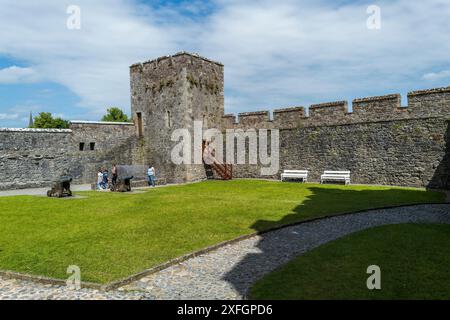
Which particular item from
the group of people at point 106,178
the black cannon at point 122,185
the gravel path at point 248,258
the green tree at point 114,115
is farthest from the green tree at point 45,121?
the gravel path at point 248,258

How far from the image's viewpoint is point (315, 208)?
1229 centimetres

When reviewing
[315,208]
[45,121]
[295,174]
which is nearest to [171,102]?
[295,174]

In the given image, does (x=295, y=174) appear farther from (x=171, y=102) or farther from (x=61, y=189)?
(x=61, y=189)

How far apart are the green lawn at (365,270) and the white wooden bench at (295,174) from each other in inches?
522

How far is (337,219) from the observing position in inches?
420

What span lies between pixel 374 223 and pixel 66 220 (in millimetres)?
9076

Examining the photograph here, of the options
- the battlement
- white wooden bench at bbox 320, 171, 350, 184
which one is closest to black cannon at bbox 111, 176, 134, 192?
the battlement

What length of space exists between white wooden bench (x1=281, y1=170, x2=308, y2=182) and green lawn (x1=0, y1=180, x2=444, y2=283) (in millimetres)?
4040

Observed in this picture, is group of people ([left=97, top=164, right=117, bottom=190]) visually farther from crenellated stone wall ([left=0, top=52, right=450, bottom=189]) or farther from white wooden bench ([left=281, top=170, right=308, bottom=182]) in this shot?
white wooden bench ([left=281, top=170, right=308, bottom=182])

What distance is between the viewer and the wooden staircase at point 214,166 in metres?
25.3

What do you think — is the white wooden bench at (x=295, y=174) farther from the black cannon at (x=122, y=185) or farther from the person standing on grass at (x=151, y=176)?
the black cannon at (x=122, y=185)
